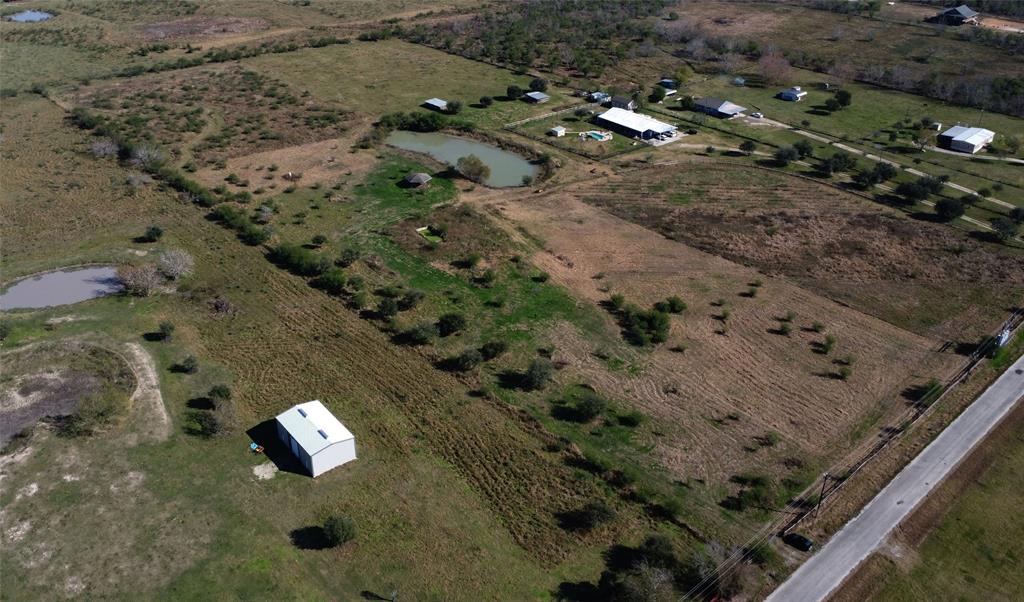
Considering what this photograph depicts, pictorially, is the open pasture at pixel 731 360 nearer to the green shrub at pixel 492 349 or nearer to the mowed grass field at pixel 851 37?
the green shrub at pixel 492 349

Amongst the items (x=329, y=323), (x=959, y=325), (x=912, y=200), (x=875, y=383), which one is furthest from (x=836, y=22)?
(x=329, y=323)

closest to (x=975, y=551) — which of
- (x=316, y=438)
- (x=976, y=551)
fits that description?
(x=976, y=551)

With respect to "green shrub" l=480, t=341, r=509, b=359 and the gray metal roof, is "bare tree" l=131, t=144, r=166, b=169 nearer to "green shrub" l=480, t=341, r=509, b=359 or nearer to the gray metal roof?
the gray metal roof

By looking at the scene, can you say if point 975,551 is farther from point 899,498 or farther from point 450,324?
point 450,324

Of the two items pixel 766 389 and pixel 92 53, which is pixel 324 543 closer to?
pixel 766 389

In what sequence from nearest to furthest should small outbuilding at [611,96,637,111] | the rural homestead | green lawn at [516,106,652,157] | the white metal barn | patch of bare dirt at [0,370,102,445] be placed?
the rural homestead
the white metal barn
patch of bare dirt at [0,370,102,445]
green lawn at [516,106,652,157]
small outbuilding at [611,96,637,111]

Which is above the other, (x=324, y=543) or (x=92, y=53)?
(x=92, y=53)

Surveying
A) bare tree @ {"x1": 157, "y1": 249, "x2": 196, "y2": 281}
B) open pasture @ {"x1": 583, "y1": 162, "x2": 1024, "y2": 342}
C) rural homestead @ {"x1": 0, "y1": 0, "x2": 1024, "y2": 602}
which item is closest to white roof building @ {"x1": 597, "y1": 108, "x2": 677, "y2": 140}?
rural homestead @ {"x1": 0, "y1": 0, "x2": 1024, "y2": 602}
